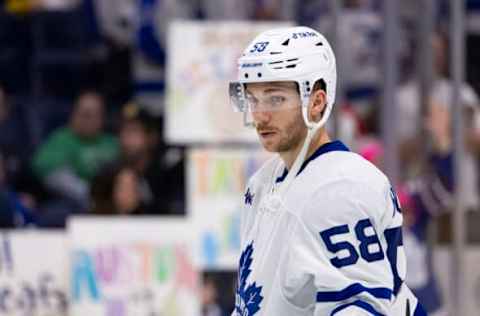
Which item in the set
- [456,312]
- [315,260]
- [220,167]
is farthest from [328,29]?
[315,260]

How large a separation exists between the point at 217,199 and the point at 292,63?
3192 millimetres

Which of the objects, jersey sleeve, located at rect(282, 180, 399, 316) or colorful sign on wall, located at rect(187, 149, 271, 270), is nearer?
jersey sleeve, located at rect(282, 180, 399, 316)

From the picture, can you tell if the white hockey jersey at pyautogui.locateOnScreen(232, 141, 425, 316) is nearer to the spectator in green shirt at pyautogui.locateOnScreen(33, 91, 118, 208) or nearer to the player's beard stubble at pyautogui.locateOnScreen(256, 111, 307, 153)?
the player's beard stubble at pyautogui.locateOnScreen(256, 111, 307, 153)

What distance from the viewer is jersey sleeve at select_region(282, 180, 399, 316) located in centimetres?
315

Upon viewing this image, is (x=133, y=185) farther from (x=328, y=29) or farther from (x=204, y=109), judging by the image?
(x=328, y=29)

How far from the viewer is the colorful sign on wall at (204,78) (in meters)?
6.42

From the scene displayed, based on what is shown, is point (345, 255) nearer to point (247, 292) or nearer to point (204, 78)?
point (247, 292)

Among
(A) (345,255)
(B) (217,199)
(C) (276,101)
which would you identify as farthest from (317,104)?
(B) (217,199)

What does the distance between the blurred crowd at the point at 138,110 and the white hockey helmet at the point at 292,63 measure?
288cm

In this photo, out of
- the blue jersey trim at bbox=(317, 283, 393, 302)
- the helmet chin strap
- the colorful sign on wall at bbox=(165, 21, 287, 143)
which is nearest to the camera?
the blue jersey trim at bbox=(317, 283, 393, 302)

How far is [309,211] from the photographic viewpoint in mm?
3225

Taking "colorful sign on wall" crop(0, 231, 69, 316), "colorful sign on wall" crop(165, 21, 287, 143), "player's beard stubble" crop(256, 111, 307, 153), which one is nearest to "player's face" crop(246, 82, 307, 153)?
"player's beard stubble" crop(256, 111, 307, 153)

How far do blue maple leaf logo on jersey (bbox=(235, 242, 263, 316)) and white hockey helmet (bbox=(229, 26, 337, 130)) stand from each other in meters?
0.30

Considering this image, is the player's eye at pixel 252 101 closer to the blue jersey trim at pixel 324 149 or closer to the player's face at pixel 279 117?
the player's face at pixel 279 117
